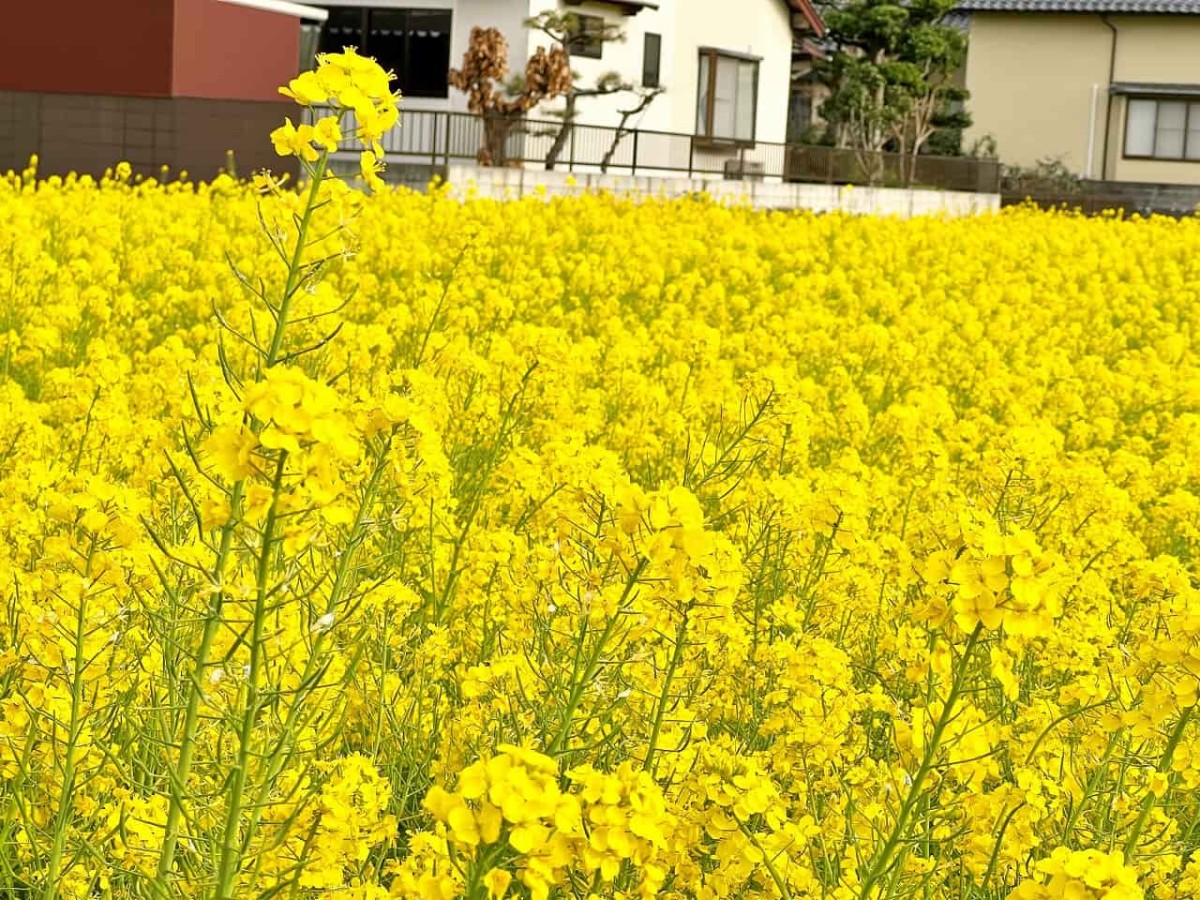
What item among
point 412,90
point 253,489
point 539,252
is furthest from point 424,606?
point 412,90

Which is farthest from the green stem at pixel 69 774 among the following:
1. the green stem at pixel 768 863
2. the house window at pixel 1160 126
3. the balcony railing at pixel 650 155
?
the house window at pixel 1160 126

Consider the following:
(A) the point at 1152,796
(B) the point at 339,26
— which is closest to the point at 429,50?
(B) the point at 339,26

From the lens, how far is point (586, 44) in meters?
25.5

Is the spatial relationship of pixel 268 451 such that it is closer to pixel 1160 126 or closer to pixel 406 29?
pixel 406 29

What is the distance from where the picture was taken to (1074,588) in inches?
171

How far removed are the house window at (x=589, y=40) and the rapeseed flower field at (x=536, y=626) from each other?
17672 mm

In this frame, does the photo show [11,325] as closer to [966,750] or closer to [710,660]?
[710,660]

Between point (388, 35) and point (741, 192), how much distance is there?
5158 mm

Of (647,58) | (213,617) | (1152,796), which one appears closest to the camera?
(213,617)

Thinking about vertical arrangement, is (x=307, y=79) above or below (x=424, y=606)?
above

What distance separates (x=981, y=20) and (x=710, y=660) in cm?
3775

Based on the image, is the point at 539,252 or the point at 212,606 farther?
the point at 539,252

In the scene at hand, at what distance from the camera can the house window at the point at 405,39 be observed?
23922 millimetres

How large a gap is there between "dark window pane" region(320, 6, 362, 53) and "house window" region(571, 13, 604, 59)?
2.89 metres
